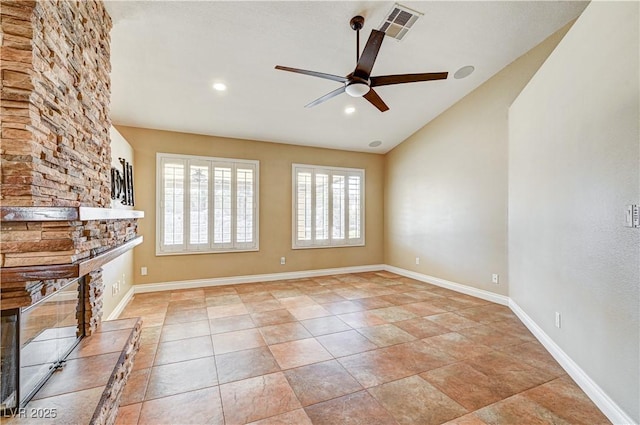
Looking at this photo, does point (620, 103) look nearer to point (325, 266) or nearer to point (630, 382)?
point (630, 382)

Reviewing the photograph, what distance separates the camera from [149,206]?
16.2 feet

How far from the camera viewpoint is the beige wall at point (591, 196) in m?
1.82

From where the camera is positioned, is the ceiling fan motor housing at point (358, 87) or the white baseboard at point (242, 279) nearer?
the ceiling fan motor housing at point (358, 87)

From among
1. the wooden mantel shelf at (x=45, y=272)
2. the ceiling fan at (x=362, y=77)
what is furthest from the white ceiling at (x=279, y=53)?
the wooden mantel shelf at (x=45, y=272)

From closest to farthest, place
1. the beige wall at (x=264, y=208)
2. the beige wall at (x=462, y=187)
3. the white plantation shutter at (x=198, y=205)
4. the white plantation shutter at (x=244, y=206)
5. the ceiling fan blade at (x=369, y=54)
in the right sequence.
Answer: the ceiling fan blade at (x=369, y=54)
the beige wall at (x=462, y=187)
the beige wall at (x=264, y=208)
the white plantation shutter at (x=198, y=205)
the white plantation shutter at (x=244, y=206)

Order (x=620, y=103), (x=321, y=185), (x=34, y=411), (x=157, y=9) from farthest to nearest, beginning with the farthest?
1. (x=321, y=185)
2. (x=157, y=9)
3. (x=620, y=103)
4. (x=34, y=411)

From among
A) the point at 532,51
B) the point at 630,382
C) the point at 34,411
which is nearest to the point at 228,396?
the point at 34,411

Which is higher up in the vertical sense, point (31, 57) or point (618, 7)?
point (618, 7)

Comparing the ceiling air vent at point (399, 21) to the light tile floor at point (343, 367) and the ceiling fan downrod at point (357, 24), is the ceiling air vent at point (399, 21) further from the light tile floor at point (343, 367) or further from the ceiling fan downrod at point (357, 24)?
the light tile floor at point (343, 367)

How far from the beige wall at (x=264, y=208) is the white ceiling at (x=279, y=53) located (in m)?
0.39

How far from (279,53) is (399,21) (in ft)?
4.52

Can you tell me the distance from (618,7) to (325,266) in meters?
5.40

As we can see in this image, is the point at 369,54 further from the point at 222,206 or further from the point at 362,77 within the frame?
the point at 222,206

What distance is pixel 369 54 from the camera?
257 cm
